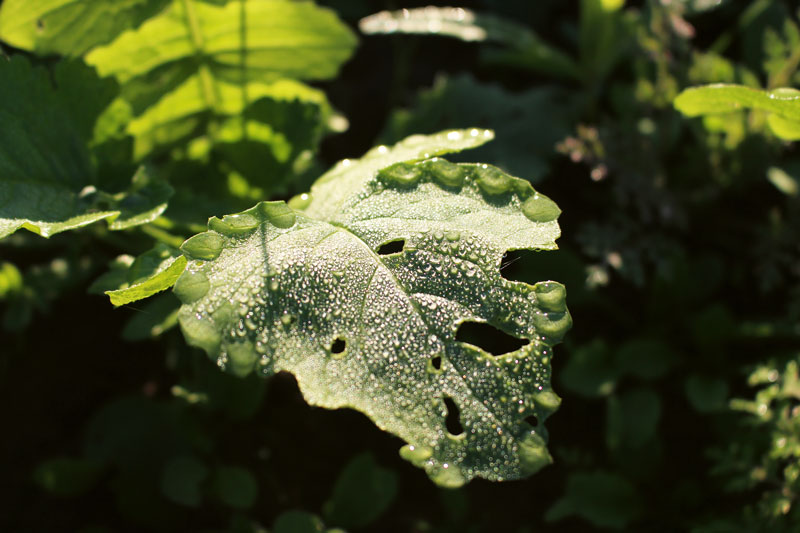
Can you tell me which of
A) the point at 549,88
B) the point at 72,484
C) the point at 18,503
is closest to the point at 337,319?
the point at 72,484

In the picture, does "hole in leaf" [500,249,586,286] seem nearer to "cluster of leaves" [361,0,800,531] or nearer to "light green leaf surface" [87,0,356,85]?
"cluster of leaves" [361,0,800,531]

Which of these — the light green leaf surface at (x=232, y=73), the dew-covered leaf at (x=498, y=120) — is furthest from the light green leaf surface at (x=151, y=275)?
the dew-covered leaf at (x=498, y=120)

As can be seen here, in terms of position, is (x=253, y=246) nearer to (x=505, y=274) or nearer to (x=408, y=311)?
(x=408, y=311)

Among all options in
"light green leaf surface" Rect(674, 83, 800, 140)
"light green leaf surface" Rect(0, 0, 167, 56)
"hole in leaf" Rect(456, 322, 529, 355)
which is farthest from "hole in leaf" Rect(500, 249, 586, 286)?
"light green leaf surface" Rect(0, 0, 167, 56)

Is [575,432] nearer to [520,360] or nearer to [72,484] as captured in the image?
[520,360]

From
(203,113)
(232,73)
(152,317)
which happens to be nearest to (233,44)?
(232,73)

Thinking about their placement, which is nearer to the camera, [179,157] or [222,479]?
[222,479]
